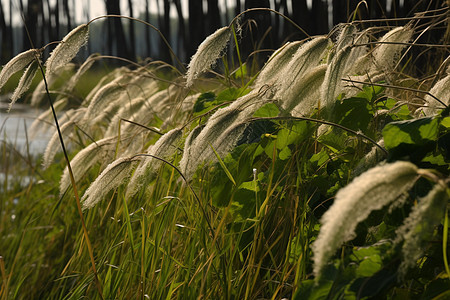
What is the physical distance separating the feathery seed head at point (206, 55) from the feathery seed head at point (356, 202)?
25.4 inches

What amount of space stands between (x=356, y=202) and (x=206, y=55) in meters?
0.72

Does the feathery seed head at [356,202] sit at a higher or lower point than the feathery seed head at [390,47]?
lower

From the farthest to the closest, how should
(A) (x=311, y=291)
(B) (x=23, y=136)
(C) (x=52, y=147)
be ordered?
1. (B) (x=23, y=136)
2. (C) (x=52, y=147)
3. (A) (x=311, y=291)

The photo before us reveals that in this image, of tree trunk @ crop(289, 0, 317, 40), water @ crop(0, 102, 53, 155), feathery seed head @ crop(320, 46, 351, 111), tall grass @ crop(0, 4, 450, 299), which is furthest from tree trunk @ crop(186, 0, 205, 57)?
feathery seed head @ crop(320, 46, 351, 111)

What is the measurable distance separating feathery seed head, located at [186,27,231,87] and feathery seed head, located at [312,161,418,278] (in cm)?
65

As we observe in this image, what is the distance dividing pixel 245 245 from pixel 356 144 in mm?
382

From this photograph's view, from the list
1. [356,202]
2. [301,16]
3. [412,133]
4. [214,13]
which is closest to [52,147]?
[412,133]

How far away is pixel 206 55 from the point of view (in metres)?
1.28

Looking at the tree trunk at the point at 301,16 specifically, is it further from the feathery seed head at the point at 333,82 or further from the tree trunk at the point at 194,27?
the feathery seed head at the point at 333,82

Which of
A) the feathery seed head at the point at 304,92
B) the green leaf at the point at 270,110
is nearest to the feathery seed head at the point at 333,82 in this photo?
the feathery seed head at the point at 304,92

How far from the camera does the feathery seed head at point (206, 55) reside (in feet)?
4.12

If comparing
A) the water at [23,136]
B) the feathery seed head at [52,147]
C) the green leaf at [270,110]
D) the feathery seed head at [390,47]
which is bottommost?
the water at [23,136]

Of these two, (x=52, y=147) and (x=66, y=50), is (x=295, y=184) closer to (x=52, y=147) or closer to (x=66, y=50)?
(x=66, y=50)

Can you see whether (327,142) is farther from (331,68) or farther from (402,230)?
(402,230)
